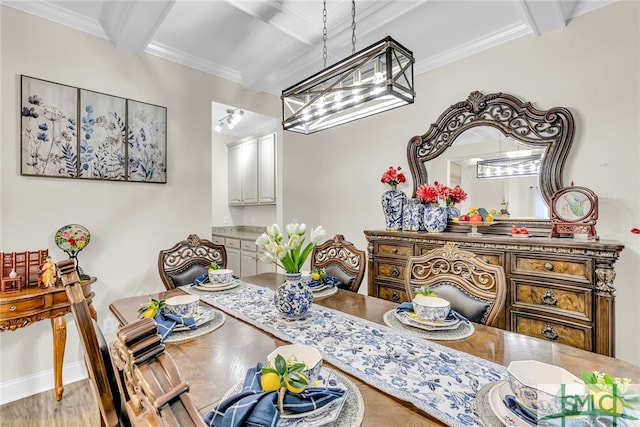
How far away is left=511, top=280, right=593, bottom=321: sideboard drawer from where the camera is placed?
1.68 m

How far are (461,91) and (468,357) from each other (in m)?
2.50

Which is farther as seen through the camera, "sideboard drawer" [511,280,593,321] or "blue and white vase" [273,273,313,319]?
"sideboard drawer" [511,280,593,321]

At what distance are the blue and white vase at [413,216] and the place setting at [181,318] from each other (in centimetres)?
185

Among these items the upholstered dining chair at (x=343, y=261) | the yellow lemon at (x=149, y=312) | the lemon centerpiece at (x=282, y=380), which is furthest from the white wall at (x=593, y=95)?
the yellow lemon at (x=149, y=312)

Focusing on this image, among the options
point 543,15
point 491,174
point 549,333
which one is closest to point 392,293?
point 549,333

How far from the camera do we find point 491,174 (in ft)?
8.22

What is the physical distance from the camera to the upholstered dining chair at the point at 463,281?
4.39ft

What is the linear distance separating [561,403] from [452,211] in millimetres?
2184

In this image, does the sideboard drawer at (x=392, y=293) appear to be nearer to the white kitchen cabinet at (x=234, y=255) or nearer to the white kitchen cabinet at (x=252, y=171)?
the white kitchen cabinet at (x=252, y=171)

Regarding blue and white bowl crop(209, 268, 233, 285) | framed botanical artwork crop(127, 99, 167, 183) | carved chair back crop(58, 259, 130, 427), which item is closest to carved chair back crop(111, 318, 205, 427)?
carved chair back crop(58, 259, 130, 427)

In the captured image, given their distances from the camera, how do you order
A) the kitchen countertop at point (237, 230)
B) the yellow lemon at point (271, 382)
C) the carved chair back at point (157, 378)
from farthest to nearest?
the kitchen countertop at point (237, 230)
the yellow lemon at point (271, 382)
the carved chair back at point (157, 378)

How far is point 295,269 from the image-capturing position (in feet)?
4.32

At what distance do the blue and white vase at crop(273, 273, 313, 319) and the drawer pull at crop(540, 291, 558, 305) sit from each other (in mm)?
1563

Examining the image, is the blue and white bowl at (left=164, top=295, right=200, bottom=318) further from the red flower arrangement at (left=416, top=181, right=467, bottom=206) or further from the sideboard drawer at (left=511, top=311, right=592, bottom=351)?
the red flower arrangement at (left=416, top=181, right=467, bottom=206)
